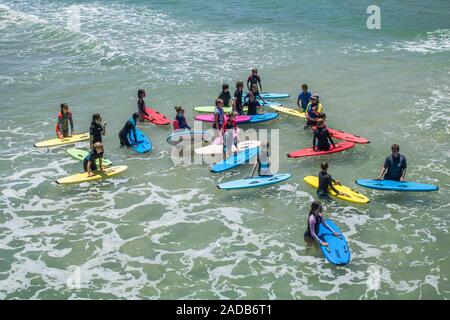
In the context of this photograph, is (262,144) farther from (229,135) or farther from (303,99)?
(303,99)

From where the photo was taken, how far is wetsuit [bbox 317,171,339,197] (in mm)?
14844

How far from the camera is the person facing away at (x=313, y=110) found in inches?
763

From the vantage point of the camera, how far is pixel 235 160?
1752 centimetres

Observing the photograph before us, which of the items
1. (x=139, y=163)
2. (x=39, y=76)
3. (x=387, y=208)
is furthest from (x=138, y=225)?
(x=39, y=76)

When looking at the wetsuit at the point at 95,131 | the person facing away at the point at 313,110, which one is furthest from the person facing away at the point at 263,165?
the wetsuit at the point at 95,131

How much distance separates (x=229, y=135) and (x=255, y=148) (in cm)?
102

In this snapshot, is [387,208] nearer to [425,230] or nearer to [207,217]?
[425,230]

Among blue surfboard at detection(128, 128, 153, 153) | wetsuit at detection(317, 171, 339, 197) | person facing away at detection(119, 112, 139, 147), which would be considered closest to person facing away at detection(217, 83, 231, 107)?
blue surfboard at detection(128, 128, 153, 153)

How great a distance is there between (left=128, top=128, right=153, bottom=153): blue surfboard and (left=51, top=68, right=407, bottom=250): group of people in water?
56 mm

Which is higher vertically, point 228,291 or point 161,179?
point 161,179

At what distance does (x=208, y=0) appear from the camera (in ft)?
152

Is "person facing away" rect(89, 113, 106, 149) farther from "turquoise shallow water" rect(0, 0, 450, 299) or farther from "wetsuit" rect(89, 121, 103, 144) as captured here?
"turquoise shallow water" rect(0, 0, 450, 299)
